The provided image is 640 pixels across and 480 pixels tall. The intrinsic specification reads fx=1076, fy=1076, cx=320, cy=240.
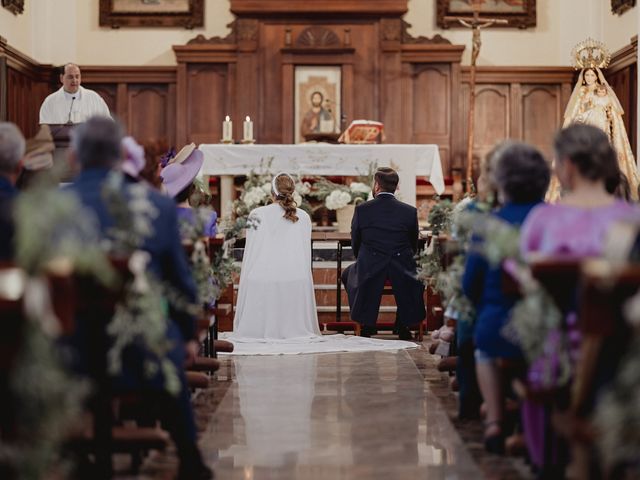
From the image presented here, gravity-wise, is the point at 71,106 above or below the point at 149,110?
below

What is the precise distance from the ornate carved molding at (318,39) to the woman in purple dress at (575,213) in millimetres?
10599

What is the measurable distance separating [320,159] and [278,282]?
120 inches

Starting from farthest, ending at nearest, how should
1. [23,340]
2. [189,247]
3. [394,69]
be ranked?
[394,69], [189,247], [23,340]

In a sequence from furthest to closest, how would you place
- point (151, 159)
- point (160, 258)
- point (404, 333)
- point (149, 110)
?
point (149, 110), point (404, 333), point (151, 159), point (160, 258)

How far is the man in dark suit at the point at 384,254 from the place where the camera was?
9.62 metres

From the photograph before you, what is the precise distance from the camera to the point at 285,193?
30.9 ft

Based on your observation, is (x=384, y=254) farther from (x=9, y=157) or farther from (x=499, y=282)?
(x=9, y=157)

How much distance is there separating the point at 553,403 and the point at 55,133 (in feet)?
14.2

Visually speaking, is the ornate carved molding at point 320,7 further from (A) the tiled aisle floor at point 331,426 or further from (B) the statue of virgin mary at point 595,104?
(A) the tiled aisle floor at point 331,426

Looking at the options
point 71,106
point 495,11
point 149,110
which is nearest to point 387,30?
point 495,11

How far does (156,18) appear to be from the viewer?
15.1m

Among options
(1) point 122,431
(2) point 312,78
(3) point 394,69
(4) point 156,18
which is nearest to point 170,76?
(4) point 156,18

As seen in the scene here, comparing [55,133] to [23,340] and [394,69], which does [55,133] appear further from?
[394,69]

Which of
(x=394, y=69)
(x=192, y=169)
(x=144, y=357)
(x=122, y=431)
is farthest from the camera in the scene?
(x=394, y=69)
